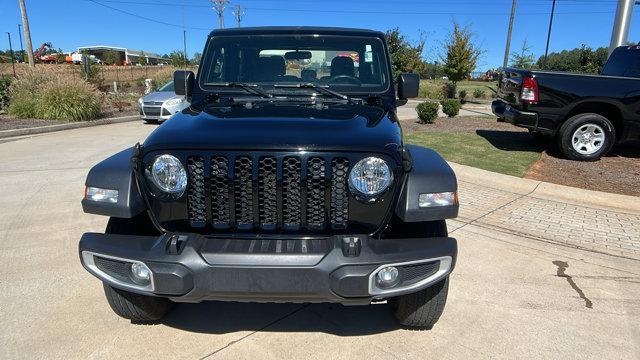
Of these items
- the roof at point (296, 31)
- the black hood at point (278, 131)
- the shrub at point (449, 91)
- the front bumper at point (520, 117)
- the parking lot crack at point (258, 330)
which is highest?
the roof at point (296, 31)

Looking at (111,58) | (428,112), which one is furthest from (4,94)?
(111,58)

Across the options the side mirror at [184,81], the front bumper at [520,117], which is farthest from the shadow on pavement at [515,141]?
the side mirror at [184,81]

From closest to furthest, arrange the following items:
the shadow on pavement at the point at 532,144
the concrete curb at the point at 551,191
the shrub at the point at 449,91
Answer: the concrete curb at the point at 551,191, the shadow on pavement at the point at 532,144, the shrub at the point at 449,91

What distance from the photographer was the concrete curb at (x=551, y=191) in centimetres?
551

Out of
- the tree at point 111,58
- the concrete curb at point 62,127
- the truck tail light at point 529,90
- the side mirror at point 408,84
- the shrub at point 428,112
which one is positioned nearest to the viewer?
the side mirror at point 408,84

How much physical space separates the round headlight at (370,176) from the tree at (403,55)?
28628 mm

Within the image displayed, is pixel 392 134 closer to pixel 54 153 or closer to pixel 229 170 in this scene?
pixel 229 170

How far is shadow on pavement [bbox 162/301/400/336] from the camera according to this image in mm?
2875

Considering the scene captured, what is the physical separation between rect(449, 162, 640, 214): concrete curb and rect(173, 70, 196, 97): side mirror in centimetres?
435

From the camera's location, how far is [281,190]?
90.3 inches

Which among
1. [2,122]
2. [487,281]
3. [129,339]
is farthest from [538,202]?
[2,122]

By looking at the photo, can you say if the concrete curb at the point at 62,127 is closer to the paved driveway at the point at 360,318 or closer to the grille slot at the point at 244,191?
the paved driveway at the point at 360,318

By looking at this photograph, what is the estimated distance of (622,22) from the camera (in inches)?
413

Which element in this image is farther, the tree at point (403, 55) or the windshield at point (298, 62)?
the tree at point (403, 55)
